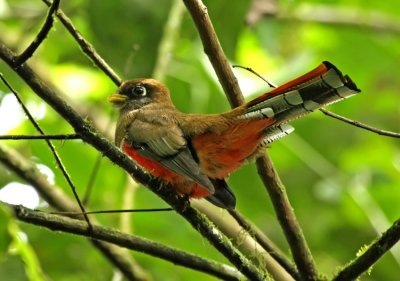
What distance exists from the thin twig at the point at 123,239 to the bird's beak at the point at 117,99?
144 cm

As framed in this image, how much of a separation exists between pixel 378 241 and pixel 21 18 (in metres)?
4.41

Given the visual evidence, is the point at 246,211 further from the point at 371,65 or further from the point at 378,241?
the point at 378,241

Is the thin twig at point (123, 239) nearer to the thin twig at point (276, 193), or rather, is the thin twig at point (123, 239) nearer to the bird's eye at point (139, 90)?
the thin twig at point (276, 193)

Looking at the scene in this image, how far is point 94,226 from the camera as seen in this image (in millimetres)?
3264

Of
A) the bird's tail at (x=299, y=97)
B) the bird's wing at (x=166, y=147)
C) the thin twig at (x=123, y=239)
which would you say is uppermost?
the bird's tail at (x=299, y=97)

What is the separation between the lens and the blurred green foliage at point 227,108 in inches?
187

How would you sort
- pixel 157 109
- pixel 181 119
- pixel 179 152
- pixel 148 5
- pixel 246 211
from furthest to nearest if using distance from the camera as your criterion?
pixel 246 211
pixel 148 5
pixel 157 109
pixel 181 119
pixel 179 152

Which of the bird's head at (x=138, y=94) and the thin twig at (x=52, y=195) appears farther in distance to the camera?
the bird's head at (x=138, y=94)

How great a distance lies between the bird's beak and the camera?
15.2ft

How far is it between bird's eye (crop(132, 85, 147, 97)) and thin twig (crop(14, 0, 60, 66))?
6.62ft

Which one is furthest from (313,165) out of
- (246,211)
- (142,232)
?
(142,232)

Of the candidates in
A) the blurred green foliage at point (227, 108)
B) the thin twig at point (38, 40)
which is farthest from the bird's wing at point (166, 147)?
the thin twig at point (38, 40)

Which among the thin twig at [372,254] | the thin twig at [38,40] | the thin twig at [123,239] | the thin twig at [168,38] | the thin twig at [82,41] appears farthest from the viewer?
the thin twig at [168,38]

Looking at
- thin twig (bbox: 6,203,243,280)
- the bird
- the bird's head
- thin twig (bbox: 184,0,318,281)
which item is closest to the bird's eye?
the bird's head
